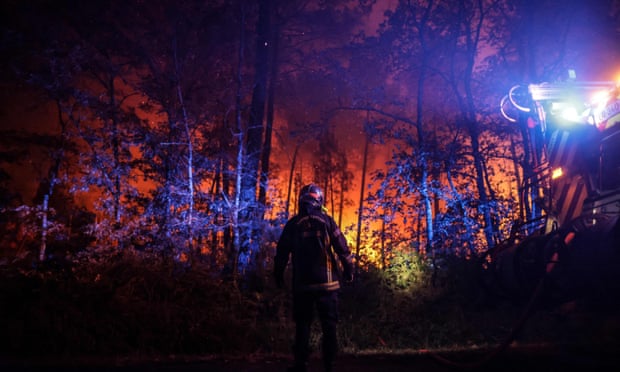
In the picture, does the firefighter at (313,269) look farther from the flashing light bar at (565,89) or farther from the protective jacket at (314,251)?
the flashing light bar at (565,89)

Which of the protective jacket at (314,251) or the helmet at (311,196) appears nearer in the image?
the protective jacket at (314,251)

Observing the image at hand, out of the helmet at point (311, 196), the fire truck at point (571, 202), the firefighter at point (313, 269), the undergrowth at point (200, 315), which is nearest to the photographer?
the fire truck at point (571, 202)

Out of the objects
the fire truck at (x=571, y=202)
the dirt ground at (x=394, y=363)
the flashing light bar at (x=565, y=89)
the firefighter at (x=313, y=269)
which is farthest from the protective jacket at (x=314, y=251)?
the flashing light bar at (x=565, y=89)

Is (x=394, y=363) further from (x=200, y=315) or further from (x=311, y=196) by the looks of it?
(x=200, y=315)

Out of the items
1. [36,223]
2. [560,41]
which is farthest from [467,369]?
[36,223]

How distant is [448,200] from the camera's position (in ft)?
42.6

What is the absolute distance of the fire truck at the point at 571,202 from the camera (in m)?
4.61

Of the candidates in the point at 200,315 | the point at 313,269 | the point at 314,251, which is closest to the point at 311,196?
the point at 314,251

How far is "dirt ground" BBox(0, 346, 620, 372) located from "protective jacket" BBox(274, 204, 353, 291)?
1.46 meters

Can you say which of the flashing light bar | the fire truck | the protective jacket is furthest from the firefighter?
the flashing light bar

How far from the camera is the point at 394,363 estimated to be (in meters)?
5.88

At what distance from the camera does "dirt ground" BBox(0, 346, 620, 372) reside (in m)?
5.15

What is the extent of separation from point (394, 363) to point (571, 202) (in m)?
3.31

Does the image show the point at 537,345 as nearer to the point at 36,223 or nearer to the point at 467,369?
the point at 467,369
